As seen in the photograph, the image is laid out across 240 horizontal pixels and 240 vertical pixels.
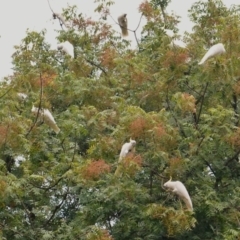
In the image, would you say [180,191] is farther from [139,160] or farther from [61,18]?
[61,18]

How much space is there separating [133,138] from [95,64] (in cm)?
275

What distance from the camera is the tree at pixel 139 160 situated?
16.5ft

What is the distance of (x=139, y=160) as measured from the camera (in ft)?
16.2

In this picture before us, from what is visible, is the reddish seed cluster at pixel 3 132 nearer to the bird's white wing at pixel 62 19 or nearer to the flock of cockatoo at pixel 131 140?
the flock of cockatoo at pixel 131 140

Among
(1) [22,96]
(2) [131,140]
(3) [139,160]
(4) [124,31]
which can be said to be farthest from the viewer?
(4) [124,31]

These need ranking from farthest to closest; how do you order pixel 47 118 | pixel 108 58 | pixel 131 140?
pixel 108 58 < pixel 47 118 < pixel 131 140

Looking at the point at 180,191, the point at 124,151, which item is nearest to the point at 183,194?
the point at 180,191

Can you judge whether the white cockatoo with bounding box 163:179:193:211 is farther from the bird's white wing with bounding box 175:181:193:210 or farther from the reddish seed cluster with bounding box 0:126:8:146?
the reddish seed cluster with bounding box 0:126:8:146

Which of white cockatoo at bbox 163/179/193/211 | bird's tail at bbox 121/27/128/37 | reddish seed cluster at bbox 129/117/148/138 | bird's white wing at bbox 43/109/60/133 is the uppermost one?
bird's tail at bbox 121/27/128/37

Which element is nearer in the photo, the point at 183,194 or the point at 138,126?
the point at 183,194

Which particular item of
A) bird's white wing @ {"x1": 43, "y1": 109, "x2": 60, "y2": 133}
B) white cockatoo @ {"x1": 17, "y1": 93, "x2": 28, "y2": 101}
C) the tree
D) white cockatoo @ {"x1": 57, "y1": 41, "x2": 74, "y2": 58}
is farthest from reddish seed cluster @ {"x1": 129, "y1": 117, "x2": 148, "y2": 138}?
white cockatoo @ {"x1": 57, "y1": 41, "x2": 74, "y2": 58}

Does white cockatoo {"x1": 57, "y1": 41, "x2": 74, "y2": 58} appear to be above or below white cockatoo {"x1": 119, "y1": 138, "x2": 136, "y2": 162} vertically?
above

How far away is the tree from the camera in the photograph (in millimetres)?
5027

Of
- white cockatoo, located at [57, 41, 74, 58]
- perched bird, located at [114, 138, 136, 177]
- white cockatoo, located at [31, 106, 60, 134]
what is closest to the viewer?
perched bird, located at [114, 138, 136, 177]
